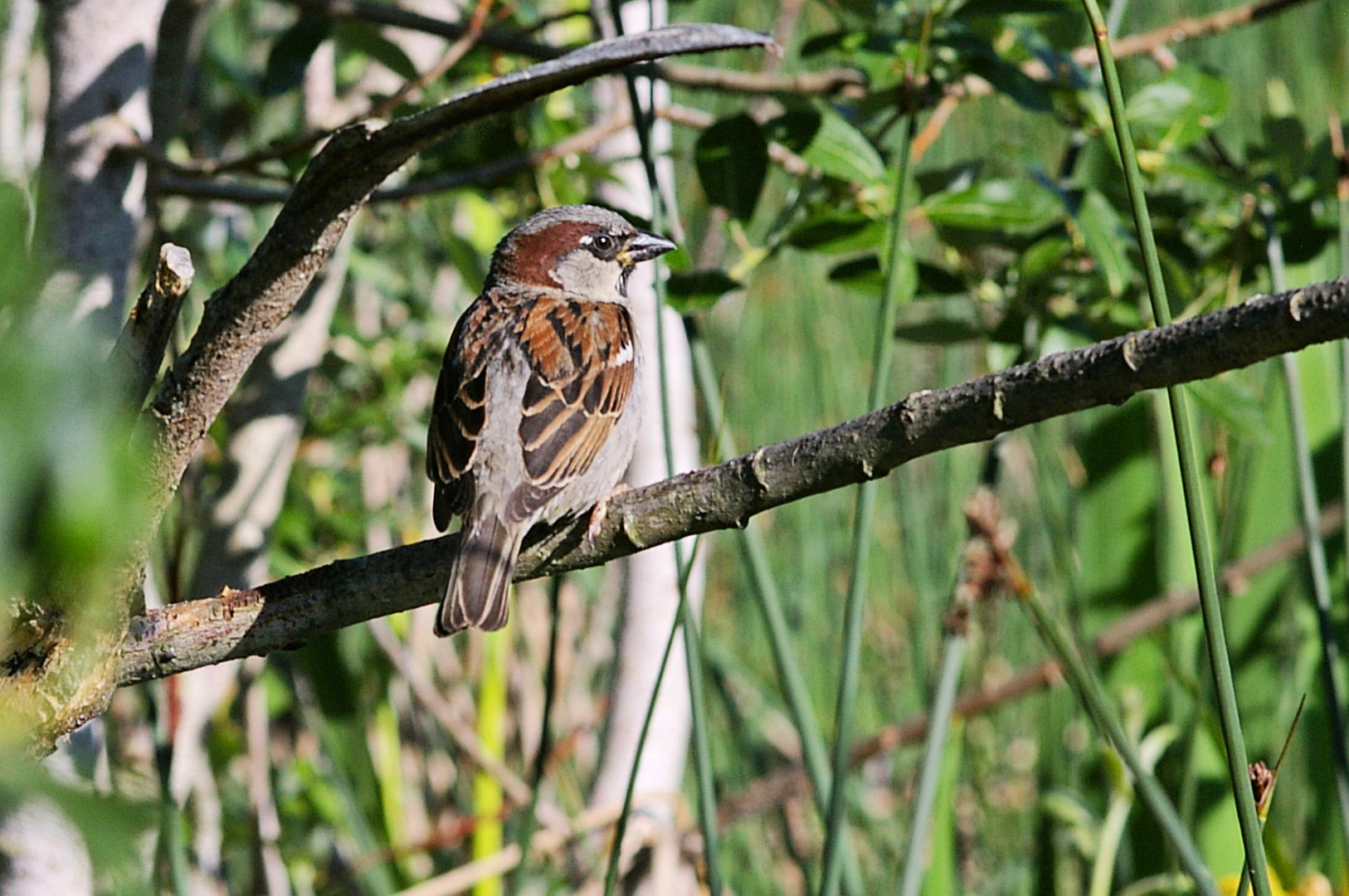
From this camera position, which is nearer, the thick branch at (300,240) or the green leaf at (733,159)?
the thick branch at (300,240)

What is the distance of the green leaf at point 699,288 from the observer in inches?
69.6

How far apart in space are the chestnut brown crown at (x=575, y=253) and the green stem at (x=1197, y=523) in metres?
1.27

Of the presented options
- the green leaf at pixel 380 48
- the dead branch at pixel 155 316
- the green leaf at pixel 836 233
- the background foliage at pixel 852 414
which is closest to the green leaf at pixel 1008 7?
the background foliage at pixel 852 414

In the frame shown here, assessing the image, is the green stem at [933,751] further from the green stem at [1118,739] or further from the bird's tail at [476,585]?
the bird's tail at [476,585]

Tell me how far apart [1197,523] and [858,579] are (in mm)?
389

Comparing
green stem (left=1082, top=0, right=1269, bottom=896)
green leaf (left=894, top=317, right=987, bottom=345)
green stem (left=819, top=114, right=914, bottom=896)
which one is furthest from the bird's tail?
green leaf (left=894, top=317, right=987, bottom=345)

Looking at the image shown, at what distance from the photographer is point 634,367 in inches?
84.4

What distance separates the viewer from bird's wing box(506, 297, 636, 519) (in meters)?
1.88

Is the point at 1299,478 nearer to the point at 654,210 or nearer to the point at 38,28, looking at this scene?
the point at 654,210

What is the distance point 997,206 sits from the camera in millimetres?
1867

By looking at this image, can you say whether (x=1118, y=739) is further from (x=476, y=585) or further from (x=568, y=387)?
(x=568, y=387)

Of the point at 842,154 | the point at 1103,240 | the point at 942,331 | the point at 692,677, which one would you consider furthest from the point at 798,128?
the point at 692,677

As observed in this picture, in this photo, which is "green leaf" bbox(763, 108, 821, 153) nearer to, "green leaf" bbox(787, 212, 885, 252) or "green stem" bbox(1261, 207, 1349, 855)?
"green leaf" bbox(787, 212, 885, 252)

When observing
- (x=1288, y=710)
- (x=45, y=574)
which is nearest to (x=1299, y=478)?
(x=1288, y=710)
